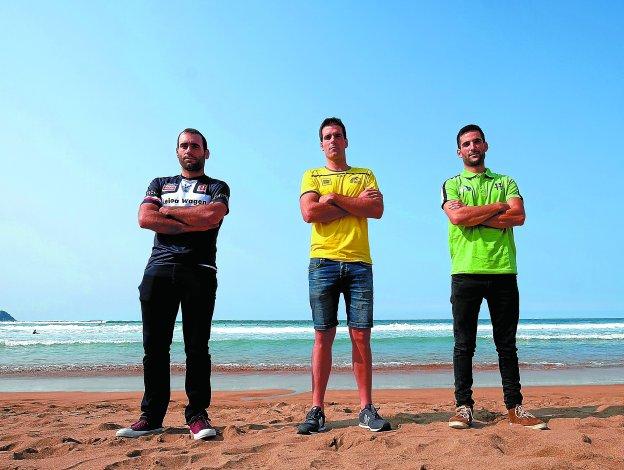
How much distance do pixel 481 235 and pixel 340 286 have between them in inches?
47.1

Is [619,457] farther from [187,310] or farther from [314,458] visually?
[187,310]

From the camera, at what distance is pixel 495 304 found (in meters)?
4.03

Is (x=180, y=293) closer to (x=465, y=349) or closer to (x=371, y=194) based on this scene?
(x=371, y=194)

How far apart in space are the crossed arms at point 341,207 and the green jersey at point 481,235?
704mm

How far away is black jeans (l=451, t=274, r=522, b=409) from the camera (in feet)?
13.1

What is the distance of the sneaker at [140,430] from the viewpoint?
3867 mm

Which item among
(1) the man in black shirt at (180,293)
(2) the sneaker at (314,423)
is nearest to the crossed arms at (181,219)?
(1) the man in black shirt at (180,293)

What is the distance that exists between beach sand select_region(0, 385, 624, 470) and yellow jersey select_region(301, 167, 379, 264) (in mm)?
1314

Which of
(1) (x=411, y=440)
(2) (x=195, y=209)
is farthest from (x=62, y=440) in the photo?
(1) (x=411, y=440)

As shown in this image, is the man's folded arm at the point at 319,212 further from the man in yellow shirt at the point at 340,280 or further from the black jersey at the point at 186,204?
the black jersey at the point at 186,204

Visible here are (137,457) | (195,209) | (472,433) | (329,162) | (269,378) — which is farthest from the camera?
(269,378)

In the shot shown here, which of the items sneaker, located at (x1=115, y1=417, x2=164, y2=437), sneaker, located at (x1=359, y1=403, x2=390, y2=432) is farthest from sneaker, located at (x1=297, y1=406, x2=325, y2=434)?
sneaker, located at (x1=115, y1=417, x2=164, y2=437)

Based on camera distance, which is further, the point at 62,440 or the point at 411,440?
the point at 62,440

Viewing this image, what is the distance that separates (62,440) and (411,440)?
257 cm
